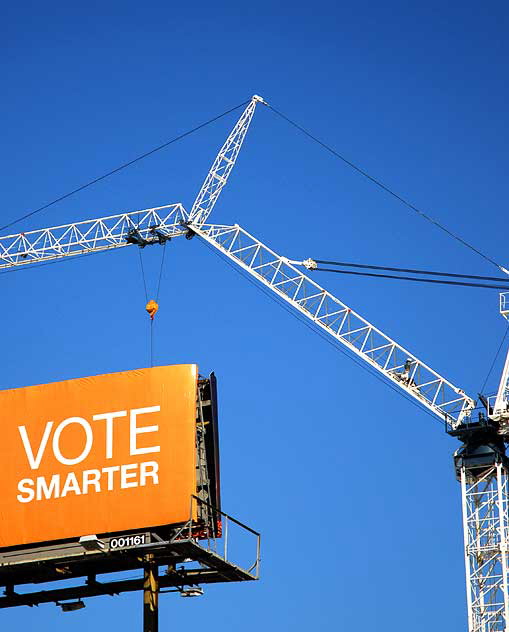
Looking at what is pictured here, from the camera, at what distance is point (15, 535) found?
6138 cm

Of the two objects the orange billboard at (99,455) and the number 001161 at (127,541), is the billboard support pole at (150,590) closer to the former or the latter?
the number 001161 at (127,541)

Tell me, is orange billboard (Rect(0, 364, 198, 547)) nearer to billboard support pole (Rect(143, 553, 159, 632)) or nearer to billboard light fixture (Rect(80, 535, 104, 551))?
billboard light fixture (Rect(80, 535, 104, 551))

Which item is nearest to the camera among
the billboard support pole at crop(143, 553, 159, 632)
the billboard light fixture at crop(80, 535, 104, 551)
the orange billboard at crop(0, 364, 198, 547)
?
the billboard light fixture at crop(80, 535, 104, 551)

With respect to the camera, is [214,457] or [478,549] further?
[478,549]

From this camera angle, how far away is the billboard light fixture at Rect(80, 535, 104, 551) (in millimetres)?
59156

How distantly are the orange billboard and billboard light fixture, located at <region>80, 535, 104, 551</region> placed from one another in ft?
2.79

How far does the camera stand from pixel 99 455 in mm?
61250

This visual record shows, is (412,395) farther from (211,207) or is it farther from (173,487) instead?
(173,487)

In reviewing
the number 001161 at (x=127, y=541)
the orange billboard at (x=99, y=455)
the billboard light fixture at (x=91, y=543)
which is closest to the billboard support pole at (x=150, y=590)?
the number 001161 at (x=127, y=541)

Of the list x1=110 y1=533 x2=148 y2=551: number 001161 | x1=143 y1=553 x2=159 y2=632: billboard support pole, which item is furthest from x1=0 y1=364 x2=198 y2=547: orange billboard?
x1=143 y1=553 x2=159 y2=632: billboard support pole

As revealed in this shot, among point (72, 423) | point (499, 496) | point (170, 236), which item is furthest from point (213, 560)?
point (170, 236)

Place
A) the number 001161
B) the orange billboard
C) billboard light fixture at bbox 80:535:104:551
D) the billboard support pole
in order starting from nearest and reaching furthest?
billboard light fixture at bbox 80:535:104:551 → the number 001161 → the billboard support pole → the orange billboard

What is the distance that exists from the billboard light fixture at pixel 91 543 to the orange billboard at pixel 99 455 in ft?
2.79

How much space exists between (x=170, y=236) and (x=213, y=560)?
9217 centimetres
